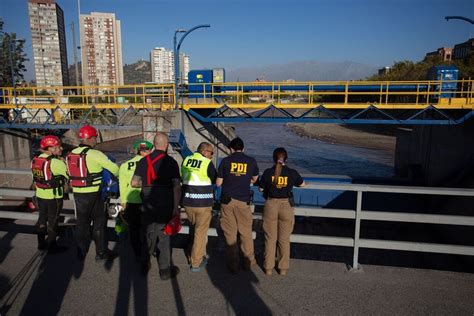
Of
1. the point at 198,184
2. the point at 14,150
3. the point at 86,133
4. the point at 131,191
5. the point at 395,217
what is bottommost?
the point at 14,150

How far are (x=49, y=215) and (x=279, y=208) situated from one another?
9.93 feet

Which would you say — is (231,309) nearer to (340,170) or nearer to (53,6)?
(340,170)

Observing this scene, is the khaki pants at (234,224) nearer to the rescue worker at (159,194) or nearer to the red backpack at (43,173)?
the rescue worker at (159,194)

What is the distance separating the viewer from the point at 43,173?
426 cm

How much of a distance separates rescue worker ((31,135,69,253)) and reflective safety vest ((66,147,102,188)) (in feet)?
1.36

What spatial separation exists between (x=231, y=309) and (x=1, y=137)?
58.5 ft

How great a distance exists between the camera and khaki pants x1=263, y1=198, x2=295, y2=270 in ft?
12.8

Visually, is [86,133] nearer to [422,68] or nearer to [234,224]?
[234,224]

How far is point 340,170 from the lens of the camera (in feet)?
102

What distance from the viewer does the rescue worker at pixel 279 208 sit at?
12.7 ft

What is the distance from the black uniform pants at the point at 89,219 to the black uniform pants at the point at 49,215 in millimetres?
487

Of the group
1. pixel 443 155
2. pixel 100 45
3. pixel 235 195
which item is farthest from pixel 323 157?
pixel 100 45

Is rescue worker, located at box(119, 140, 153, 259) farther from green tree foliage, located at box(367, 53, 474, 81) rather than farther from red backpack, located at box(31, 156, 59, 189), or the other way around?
green tree foliage, located at box(367, 53, 474, 81)

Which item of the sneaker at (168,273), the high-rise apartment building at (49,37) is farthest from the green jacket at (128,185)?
the high-rise apartment building at (49,37)
